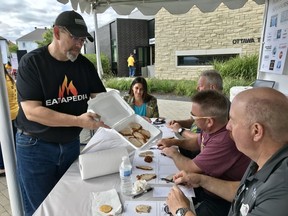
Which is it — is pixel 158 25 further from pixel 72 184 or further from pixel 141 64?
pixel 72 184

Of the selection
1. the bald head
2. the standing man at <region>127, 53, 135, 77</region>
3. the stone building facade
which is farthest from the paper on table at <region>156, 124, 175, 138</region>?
the standing man at <region>127, 53, 135, 77</region>

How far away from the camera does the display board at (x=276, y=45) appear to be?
3.60 metres

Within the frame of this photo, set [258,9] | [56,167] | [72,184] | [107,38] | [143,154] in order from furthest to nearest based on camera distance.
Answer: [107,38], [258,9], [143,154], [56,167], [72,184]

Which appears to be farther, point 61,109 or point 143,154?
point 143,154

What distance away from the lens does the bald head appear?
87 cm

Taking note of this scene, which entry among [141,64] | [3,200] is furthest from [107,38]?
[3,200]

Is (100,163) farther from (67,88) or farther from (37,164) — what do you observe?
(67,88)

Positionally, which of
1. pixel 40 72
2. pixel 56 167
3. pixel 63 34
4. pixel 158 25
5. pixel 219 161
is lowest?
pixel 56 167

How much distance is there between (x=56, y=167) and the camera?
174cm

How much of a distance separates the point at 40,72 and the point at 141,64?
15.8m

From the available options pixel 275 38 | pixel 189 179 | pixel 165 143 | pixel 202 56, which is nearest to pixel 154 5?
pixel 275 38

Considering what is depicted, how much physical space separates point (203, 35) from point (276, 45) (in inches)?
268

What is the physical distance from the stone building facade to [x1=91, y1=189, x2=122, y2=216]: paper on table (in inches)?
376

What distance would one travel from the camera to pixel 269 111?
0.88m
